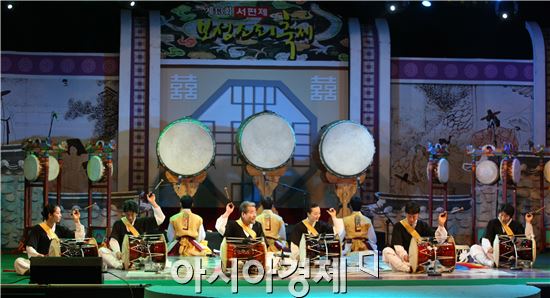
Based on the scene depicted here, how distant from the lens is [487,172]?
1091 centimetres

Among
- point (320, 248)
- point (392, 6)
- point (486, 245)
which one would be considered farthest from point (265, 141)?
point (486, 245)

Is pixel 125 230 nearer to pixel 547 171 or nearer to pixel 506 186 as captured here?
pixel 506 186

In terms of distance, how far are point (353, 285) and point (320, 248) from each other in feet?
3.13

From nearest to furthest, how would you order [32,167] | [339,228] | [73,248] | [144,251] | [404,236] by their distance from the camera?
[73,248] < [144,251] < [404,236] < [339,228] < [32,167]

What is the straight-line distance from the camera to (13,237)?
36.2ft

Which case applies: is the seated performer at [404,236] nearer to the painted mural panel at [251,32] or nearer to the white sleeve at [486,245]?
the white sleeve at [486,245]

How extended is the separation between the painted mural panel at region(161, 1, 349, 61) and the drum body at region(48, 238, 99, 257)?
13.1 feet

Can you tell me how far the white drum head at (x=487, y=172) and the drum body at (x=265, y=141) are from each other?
209 centimetres

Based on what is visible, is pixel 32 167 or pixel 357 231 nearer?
pixel 357 231

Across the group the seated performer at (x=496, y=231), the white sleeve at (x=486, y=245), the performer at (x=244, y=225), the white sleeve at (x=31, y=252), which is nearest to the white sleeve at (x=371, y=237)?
the seated performer at (x=496, y=231)

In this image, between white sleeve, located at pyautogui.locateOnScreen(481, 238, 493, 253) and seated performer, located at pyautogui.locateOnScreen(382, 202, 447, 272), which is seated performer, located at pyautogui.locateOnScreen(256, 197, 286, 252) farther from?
white sleeve, located at pyautogui.locateOnScreen(481, 238, 493, 253)

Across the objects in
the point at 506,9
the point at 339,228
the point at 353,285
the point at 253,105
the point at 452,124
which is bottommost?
the point at 353,285

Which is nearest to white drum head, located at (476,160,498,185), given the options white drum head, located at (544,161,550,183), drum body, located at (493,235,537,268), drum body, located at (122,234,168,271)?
white drum head, located at (544,161,550,183)

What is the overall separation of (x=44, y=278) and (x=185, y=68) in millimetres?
4922
